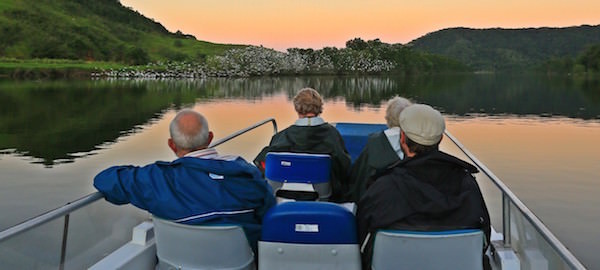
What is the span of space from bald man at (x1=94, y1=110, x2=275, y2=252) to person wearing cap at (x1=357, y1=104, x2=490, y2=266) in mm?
564

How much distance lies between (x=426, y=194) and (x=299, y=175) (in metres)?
2.15

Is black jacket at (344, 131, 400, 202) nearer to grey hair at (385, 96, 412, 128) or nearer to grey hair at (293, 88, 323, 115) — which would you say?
grey hair at (385, 96, 412, 128)

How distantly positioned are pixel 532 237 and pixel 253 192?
148 centimetres

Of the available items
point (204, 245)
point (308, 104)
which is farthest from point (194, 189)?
point (308, 104)

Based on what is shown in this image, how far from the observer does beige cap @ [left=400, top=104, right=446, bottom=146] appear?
2.55 m

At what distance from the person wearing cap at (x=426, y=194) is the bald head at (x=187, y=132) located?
93cm

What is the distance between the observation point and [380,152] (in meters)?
3.87

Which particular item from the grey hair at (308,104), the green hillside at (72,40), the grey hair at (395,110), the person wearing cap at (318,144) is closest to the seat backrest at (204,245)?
the grey hair at (395,110)

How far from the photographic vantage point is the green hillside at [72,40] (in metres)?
104

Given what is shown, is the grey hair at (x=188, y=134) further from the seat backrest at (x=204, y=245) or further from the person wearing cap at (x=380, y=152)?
the person wearing cap at (x=380, y=152)

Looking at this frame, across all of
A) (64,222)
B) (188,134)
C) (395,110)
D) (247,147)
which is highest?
(395,110)

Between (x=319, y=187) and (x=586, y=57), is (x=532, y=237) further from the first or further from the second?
(x=586, y=57)

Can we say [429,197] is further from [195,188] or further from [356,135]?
[356,135]

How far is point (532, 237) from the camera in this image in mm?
2756
